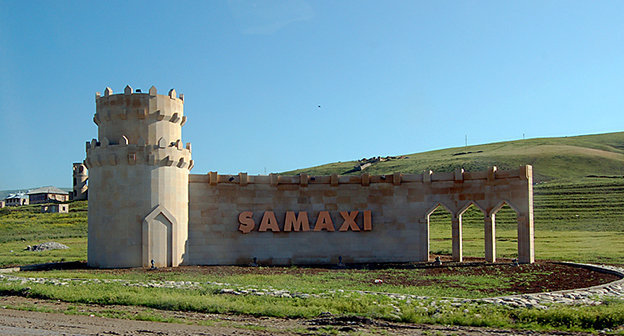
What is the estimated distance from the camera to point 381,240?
1226 inches

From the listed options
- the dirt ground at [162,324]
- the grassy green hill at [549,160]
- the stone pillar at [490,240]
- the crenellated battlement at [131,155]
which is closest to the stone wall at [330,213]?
the stone pillar at [490,240]

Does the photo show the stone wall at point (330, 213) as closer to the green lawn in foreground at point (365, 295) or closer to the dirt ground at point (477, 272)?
the dirt ground at point (477, 272)

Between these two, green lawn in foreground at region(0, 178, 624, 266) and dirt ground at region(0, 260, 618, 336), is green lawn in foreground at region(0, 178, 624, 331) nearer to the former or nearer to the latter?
green lawn in foreground at region(0, 178, 624, 266)

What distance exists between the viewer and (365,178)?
31219 mm

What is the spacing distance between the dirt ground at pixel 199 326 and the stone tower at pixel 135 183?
11.8 metres

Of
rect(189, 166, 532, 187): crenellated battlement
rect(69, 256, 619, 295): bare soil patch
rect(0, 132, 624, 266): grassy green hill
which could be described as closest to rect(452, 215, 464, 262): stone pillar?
rect(69, 256, 619, 295): bare soil patch

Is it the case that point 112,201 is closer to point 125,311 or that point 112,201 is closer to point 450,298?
point 125,311

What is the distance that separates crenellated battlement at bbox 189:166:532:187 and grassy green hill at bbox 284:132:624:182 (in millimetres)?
62229

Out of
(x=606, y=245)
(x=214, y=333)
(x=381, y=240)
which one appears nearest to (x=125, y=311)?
(x=214, y=333)

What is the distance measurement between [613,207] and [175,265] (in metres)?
46.9

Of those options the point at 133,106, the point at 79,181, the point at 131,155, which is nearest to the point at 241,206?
the point at 131,155

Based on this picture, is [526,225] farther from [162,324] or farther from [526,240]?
[162,324]

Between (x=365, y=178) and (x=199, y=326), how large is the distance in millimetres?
18505

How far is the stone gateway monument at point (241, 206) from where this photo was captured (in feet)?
90.9
